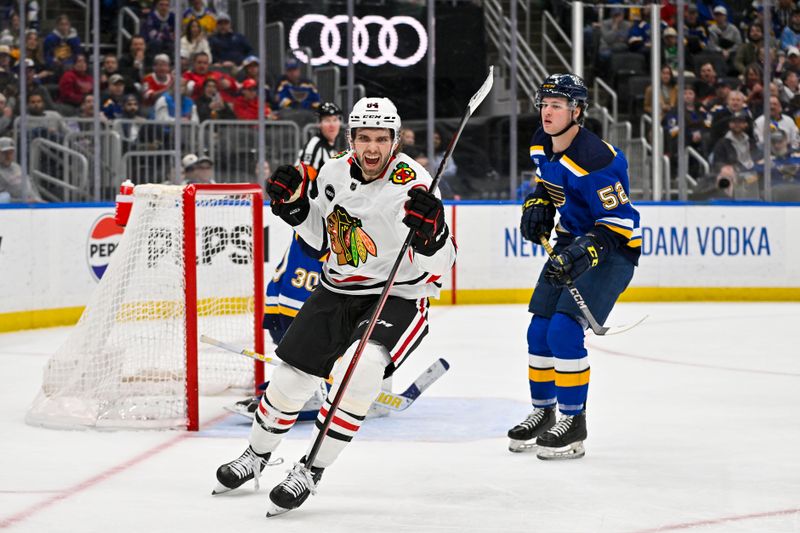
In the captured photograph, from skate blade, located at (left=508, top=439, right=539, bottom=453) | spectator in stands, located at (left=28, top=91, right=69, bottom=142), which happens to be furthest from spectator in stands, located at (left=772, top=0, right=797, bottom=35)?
skate blade, located at (left=508, top=439, right=539, bottom=453)

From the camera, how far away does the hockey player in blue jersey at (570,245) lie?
3.86m

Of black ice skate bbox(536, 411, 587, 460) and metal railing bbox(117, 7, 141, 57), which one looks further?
metal railing bbox(117, 7, 141, 57)

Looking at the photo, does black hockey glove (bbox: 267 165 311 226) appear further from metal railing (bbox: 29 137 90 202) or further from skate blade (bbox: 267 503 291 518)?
metal railing (bbox: 29 137 90 202)

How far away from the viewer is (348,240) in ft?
10.9

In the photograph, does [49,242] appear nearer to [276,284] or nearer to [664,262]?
[276,284]

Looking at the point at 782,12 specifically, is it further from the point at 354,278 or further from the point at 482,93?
the point at 354,278

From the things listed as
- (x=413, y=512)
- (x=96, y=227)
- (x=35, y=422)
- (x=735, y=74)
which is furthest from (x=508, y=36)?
(x=413, y=512)

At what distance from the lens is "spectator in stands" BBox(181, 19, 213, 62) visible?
9.26 metres

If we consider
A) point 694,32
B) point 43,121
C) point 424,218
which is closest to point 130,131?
point 43,121

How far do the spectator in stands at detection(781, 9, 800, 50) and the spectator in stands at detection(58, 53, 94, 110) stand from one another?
5239 mm

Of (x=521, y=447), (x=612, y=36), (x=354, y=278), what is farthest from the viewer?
(x=612, y=36)

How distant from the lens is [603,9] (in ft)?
33.9

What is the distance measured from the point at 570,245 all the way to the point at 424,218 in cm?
88

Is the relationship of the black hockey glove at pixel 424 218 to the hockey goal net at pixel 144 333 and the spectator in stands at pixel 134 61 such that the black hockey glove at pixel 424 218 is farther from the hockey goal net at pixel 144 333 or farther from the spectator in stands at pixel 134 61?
the spectator in stands at pixel 134 61
